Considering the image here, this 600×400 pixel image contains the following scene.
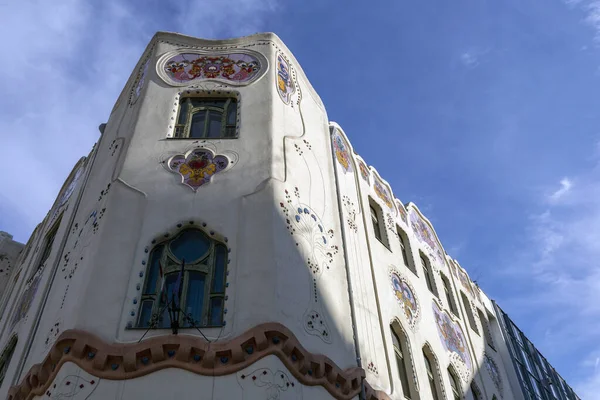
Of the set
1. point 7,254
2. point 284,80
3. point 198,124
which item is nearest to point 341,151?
point 284,80

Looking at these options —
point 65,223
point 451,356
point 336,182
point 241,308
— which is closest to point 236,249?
point 241,308

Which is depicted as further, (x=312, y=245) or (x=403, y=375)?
(x=403, y=375)

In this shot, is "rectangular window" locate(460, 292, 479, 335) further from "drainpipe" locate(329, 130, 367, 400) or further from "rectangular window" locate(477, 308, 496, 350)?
"drainpipe" locate(329, 130, 367, 400)

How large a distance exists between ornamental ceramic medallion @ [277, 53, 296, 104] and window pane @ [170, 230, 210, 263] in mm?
3927

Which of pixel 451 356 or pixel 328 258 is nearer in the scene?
pixel 328 258

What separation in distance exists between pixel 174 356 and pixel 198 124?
16.5ft

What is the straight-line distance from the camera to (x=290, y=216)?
9.41 meters

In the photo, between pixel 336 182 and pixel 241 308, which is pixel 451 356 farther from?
pixel 241 308

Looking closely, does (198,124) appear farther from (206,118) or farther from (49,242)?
(49,242)

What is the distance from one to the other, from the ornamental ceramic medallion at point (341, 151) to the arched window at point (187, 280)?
4630 mm

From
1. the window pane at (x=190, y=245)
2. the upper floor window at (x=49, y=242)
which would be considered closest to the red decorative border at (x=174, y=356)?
the window pane at (x=190, y=245)

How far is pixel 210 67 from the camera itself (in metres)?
12.2

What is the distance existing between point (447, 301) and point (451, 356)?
8.87 feet

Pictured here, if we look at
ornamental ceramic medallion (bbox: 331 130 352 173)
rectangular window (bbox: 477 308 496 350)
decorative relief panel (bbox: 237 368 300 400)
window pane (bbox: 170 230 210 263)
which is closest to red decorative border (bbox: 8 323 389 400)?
decorative relief panel (bbox: 237 368 300 400)
